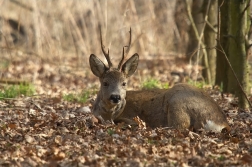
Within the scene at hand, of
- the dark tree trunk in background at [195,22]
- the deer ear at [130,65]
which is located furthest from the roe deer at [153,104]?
the dark tree trunk in background at [195,22]

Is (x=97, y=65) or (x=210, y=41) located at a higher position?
(x=210, y=41)

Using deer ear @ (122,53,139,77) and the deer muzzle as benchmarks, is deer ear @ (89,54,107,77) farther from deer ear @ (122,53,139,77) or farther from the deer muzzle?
the deer muzzle

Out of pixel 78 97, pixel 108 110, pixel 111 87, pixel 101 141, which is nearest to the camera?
pixel 101 141

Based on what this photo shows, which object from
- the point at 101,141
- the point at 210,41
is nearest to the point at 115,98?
the point at 101,141

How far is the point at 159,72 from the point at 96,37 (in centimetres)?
254

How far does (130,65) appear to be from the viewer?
7934mm

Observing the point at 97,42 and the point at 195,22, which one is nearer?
the point at 195,22

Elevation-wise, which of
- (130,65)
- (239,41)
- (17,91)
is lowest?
(17,91)

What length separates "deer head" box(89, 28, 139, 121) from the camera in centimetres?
762

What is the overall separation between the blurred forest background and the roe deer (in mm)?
2814

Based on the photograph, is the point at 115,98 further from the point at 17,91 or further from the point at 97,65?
the point at 17,91

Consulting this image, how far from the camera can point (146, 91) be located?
8.24m

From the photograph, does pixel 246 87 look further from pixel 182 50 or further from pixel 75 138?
pixel 182 50

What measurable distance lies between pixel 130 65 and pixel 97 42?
7.40 meters
